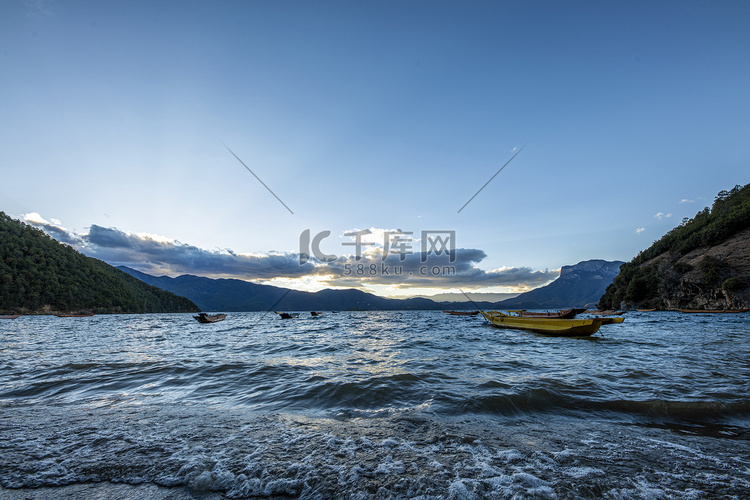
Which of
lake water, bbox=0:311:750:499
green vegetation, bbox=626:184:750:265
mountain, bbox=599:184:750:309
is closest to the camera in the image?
lake water, bbox=0:311:750:499

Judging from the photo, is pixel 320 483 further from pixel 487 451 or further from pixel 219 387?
pixel 219 387

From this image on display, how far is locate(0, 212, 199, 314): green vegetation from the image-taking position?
300 ft

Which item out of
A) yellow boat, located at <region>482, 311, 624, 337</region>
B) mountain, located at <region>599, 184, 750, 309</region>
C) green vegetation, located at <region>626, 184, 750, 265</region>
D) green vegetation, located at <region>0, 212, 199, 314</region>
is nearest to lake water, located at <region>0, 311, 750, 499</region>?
yellow boat, located at <region>482, 311, 624, 337</region>

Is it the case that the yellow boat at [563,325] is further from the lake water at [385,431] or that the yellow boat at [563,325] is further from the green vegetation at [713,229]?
the green vegetation at [713,229]

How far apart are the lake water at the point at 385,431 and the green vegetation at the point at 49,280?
419 ft

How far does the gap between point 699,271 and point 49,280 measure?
19182 cm

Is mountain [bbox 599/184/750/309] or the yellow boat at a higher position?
mountain [bbox 599/184/750/309]

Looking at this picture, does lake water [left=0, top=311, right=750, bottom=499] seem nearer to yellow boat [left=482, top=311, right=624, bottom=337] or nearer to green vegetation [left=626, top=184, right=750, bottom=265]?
yellow boat [left=482, top=311, right=624, bottom=337]

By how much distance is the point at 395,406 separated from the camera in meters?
6.66

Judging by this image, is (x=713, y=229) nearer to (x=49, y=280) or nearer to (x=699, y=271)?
(x=699, y=271)

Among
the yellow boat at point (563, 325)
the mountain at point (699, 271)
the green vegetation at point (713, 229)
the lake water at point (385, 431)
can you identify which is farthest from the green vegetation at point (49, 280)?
the green vegetation at point (713, 229)

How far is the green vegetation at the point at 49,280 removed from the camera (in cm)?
9131

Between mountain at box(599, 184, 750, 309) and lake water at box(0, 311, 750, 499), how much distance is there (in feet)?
267

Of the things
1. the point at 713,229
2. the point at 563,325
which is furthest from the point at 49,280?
the point at 713,229
